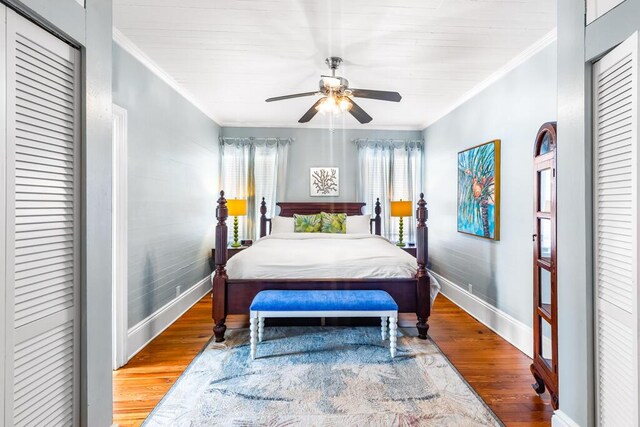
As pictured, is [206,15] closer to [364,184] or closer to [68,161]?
[68,161]

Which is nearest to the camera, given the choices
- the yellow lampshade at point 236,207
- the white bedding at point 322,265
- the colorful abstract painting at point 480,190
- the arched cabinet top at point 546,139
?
the arched cabinet top at point 546,139

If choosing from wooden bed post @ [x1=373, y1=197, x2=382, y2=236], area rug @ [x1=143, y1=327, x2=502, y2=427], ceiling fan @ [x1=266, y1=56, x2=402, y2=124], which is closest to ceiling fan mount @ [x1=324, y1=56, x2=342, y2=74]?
ceiling fan @ [x1=266, y1=56, x2=402, y2=124]

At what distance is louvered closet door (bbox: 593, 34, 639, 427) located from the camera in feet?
4.12

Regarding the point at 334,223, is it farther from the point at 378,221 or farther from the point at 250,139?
the point at 250,139

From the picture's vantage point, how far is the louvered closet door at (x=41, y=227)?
112cm

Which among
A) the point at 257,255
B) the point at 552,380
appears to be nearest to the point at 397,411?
the point at 552,380

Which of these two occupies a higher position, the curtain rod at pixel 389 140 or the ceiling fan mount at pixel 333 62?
the ceiling fan mount at pixel 333 62

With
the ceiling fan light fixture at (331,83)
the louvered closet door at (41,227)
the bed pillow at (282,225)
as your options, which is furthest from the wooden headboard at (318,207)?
the louvered closet door at (41,227)

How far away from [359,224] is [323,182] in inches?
39.4

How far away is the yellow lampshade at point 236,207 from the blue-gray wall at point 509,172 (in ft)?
9.63

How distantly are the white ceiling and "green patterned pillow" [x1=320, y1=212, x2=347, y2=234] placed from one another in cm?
192

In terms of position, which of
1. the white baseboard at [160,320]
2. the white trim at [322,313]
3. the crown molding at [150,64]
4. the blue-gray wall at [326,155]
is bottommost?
the white baseboard at [160,320]

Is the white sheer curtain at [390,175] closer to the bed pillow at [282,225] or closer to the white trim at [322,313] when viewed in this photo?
the bed pillow at [282,225]

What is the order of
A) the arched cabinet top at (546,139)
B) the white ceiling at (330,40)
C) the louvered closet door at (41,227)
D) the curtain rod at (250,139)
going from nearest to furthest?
the louvered closet door at (41,227), the arched cabinet top at (546,139), the white ceiling at (330,40), the curtain rod at (250,139)
